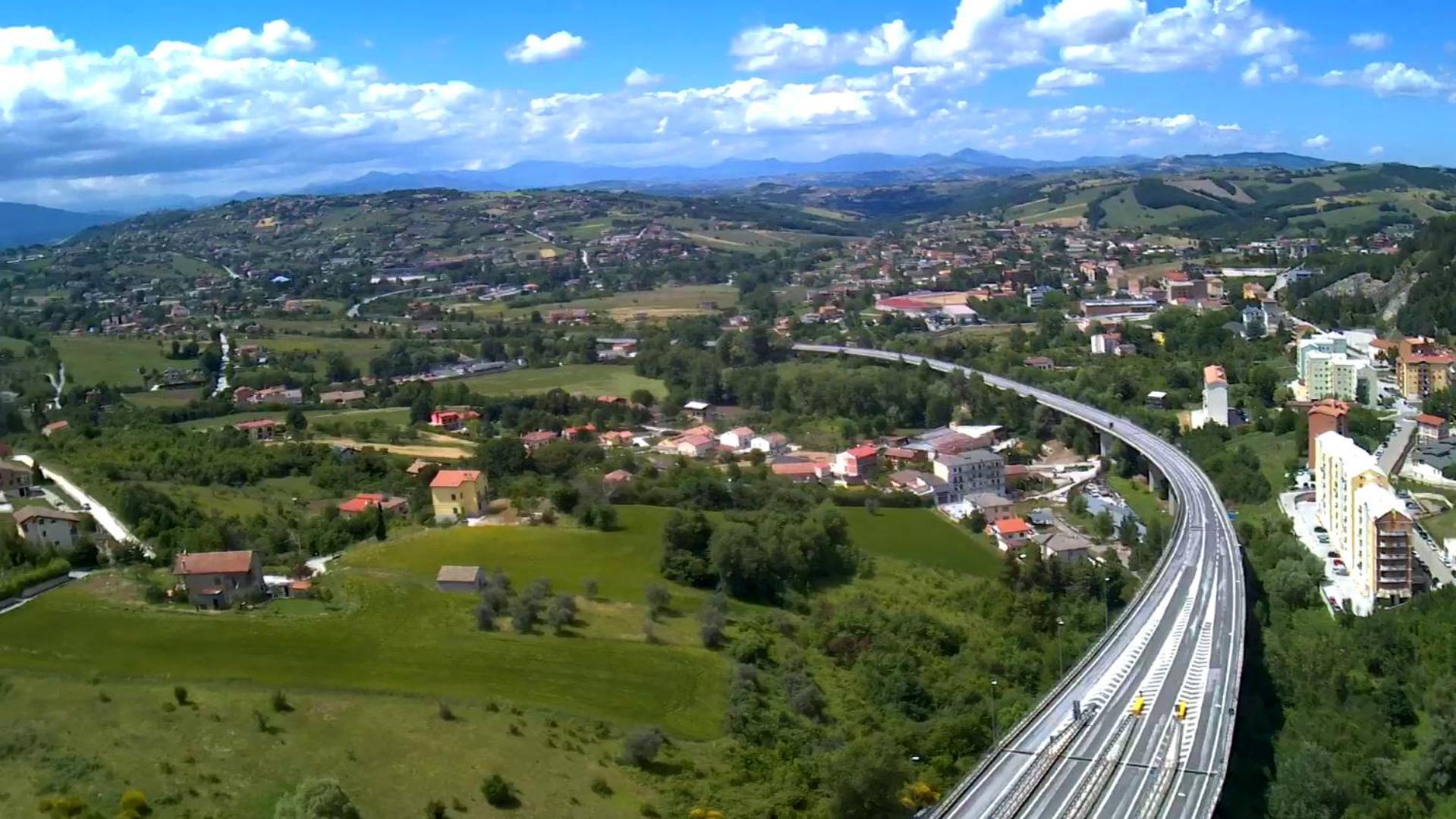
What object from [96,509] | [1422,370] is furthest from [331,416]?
[1422,370]

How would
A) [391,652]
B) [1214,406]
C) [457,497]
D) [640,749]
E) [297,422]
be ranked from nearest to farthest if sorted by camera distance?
1. [640,749]
2. [391,652]
3. [457,497]
4. [297,422]
5. [1214,406]

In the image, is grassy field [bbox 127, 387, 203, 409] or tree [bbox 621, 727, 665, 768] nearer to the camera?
tree [bbox 621, 727, 665, 768]

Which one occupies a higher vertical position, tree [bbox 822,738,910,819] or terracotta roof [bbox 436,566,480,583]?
terracotta roof [bbox 436,566,480,583]

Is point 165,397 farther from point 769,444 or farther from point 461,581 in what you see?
point 461,581

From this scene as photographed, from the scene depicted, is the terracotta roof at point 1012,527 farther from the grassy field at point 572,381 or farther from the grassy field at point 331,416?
the grassy field at point 331,416

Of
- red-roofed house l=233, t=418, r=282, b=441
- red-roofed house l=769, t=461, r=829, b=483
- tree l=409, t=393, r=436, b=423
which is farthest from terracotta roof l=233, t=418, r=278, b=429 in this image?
red-roofed house l=769, t=461, r=829, b=483

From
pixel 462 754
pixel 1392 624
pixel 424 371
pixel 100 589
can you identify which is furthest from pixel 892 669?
pixel 424 371

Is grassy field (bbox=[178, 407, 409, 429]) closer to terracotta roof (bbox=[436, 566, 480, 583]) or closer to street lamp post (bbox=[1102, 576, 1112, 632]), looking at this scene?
terracotta roof (bbox=[436, 566, 480, 583])
